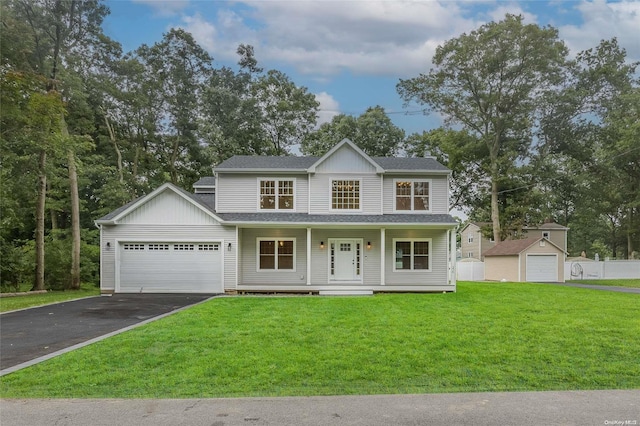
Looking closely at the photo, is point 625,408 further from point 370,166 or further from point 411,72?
point 411,72

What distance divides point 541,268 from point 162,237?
2135 centimetres

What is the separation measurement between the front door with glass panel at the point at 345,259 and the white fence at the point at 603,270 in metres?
17.1

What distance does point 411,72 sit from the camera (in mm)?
31797

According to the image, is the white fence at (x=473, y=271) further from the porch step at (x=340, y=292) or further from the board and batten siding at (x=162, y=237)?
the board and batten siding at (x=162, y=237)

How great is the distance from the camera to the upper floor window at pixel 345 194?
53.1 feet

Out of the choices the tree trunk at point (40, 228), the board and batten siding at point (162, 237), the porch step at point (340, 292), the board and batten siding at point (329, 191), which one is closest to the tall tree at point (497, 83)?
the board and batten siding at point (329, 191)

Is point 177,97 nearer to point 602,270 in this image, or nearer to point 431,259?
point 431,259

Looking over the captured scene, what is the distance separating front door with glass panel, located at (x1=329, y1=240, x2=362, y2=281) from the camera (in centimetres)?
1599

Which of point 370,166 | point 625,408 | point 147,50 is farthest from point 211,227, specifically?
point 147,50

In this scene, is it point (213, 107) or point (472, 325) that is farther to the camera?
point (213, 107)

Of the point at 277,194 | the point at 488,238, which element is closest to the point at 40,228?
the point at 277,194

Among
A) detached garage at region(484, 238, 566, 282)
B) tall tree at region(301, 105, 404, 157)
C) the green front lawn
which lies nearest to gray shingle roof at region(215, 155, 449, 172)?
the green front lawn

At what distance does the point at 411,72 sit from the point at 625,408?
103 ft

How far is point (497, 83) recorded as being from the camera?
95.8 feet
